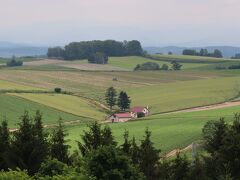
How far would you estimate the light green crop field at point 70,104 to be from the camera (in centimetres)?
8162

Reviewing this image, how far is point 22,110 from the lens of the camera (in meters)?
77.1

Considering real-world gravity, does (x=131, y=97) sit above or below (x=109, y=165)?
below

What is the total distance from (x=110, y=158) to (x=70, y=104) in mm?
63688

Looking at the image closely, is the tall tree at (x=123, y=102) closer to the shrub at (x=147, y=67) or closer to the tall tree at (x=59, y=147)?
the tall tree at (x=59, y=147)

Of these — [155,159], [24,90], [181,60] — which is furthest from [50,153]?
[181,60]

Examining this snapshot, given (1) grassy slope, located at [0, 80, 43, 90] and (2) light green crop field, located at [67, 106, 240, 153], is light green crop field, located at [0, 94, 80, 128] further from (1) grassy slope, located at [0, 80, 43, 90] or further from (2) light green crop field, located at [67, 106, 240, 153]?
(1) grassy slope, located at [0, 80, 43, 90]

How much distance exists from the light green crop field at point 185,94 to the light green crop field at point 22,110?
17408 mm

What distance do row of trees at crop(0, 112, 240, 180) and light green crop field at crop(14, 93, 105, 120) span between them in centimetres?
5039

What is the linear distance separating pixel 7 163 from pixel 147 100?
70.8 meters

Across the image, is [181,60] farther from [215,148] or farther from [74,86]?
[215,148]

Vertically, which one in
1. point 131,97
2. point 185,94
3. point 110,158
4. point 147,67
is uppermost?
point 110,158

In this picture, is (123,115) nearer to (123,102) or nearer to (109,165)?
(123,102)

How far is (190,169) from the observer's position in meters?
26.1

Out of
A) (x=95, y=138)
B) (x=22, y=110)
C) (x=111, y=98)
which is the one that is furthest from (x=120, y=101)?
(x=95, y=138)
